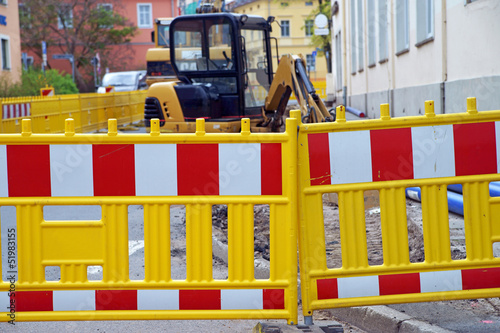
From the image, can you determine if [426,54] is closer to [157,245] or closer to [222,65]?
[222,65]

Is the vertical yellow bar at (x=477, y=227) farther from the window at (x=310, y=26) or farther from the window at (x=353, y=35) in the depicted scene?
the window at (x=310, y=26)

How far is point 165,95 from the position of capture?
14.4m

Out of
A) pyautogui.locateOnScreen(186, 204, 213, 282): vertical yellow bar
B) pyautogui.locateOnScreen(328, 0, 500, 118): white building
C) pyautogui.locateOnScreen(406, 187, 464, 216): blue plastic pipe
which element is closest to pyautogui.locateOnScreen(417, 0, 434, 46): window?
pyautogui.locateOnScreen(328, 0, 500, 118): white building

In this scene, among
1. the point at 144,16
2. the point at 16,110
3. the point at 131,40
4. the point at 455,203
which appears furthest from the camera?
the point at 144,16

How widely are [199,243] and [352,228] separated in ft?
2.65

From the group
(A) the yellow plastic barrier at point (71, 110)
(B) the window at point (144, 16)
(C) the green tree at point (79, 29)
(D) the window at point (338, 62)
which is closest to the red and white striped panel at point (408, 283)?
(A) the yellow plastic barrier at point (71, 110)

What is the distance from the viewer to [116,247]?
153 inches

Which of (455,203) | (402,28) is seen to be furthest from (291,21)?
(455,203)

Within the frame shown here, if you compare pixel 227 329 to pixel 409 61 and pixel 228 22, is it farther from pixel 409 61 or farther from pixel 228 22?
pixel 409 61

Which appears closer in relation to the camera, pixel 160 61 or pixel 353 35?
pixel 353 35

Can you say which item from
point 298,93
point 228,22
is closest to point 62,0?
point 228,22

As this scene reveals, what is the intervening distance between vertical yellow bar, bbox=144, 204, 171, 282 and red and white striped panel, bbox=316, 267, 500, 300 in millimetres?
800

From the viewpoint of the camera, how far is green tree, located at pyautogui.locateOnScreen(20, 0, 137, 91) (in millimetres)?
51719

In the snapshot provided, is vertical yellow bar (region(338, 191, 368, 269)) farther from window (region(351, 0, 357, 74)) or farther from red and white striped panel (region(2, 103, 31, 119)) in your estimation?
window (region(351, 0, 357, 74))
